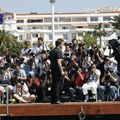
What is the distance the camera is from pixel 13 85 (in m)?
15.2

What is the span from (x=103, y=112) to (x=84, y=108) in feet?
1.52

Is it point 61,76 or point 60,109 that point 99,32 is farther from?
point 60,109

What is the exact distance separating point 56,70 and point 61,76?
0.20 metres

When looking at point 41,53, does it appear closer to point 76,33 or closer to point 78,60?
point 78,60

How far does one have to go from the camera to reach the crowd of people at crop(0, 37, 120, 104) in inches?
548

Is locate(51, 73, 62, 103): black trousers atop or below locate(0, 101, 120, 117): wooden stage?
atop

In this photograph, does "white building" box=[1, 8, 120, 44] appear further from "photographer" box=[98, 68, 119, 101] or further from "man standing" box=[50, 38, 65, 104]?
"man standing" box=[50, 38, 65, 104]

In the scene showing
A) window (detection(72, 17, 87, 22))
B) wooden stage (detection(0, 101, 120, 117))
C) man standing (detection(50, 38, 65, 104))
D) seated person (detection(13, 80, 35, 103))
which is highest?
window (detection(72, 17, 87, 22))

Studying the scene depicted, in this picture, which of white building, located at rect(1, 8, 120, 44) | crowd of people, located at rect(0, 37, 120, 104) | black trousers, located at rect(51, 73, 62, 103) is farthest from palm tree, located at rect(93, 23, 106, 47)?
black trousers, located at rect(51, 73, 62, 103)

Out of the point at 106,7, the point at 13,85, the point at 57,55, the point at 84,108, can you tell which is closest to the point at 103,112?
the point at 84,108

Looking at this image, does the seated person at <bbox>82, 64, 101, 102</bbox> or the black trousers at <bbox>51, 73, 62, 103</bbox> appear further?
the seated person at <bbox>82, 64, 101, 102</bbox>

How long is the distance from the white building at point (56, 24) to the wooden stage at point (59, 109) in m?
116

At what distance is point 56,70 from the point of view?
13.7m

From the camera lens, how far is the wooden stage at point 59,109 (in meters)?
13.5
